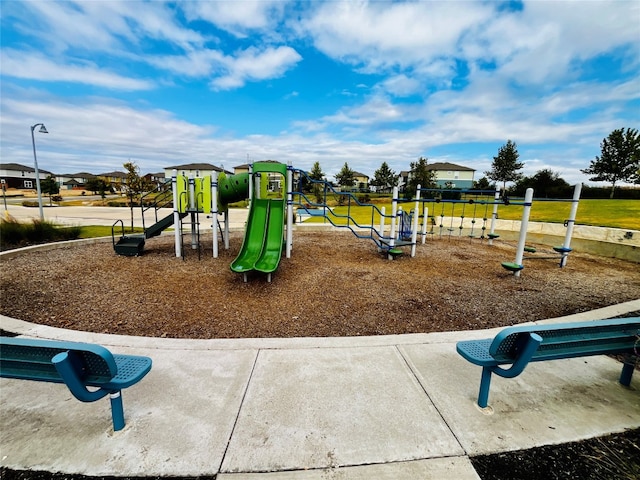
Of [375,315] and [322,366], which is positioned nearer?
[322,366]

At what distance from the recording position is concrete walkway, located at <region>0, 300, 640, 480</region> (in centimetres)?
208

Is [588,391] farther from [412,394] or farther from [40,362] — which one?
[40,362]

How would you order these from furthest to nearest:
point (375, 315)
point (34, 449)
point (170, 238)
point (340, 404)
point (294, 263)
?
point (170, 238) → point (294, 263) → point (375, 315) → point (340, 404) → point (34, 449)

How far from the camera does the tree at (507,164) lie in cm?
5156

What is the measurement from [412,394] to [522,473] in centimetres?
93

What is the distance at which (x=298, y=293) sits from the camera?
5762 millimetres

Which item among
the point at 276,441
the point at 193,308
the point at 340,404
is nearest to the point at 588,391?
the point at 340,404

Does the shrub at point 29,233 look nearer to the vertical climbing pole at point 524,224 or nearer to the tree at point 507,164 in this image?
the vertical climbing pole at point 524,224

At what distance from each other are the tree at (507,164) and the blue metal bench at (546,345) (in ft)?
186

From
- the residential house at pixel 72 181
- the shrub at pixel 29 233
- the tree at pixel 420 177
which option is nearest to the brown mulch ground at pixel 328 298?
the shrub at pixel 29 233

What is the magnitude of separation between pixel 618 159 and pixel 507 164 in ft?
48.9

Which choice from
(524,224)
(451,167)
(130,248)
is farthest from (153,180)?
(524,224)

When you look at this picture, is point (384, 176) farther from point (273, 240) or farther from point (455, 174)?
point (273, 240)

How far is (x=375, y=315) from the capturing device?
4805 millimetres
